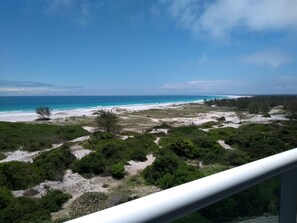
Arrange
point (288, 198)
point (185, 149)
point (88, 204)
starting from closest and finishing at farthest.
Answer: point (288, 198) < point (88, 204) < point (185, 149)

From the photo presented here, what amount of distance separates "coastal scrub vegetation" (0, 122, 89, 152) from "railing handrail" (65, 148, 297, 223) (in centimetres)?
2343

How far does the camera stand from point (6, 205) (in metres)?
10.4

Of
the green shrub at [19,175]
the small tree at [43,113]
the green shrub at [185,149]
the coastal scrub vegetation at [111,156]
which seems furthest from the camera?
the small tree at [43,113]

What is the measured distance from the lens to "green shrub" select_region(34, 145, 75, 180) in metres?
14.4

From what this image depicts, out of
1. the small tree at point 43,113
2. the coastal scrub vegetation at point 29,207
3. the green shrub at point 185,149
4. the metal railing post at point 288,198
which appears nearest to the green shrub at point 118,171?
the coastal scrub vegetation at point 29,207

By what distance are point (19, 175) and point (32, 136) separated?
51.7ft

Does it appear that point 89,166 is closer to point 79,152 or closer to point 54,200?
point 79,152

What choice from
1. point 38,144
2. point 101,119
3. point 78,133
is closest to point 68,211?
point 38,144

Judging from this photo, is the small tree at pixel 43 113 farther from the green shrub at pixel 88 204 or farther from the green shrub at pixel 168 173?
the green shrub at pixel 88 204

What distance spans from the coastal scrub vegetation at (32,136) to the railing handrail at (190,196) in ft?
76.9

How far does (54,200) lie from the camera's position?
11.0m

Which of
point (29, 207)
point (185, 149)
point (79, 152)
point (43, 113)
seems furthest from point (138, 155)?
point (43, 113)

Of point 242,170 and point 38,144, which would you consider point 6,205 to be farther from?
point 38,144

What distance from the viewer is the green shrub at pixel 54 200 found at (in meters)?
10.6
